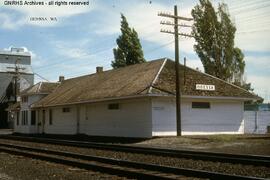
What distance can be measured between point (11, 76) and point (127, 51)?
25.2m

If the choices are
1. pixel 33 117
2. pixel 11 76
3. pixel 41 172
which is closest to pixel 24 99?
pixel 33 117

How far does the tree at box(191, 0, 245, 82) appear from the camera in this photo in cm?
4625

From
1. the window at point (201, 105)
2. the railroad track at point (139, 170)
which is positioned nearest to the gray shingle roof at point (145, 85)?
the window at point (201, 105)

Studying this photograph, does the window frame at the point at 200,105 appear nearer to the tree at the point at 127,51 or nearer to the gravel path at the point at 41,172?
the gravel path at the point at 41,172

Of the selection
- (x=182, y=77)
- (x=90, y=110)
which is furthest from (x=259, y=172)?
(x=90, y=110)

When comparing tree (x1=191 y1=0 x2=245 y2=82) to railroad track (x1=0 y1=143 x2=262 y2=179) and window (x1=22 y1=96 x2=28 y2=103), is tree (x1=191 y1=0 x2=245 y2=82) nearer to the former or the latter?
window (x1=22 y1=96 x2=28 y2=103)

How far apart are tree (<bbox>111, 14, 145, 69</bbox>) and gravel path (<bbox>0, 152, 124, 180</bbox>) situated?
38596 millimetres

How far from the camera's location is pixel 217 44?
4653 centimetres

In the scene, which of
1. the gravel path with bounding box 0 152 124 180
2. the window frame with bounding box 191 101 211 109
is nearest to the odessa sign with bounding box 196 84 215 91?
the window frame with bounding box 191 101 211 109

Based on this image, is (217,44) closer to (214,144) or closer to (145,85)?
(145,85)

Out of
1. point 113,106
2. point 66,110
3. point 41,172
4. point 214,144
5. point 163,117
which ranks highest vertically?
point 113,106

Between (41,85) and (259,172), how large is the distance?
40.8 m

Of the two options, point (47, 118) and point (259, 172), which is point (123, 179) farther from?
point (47, 118)

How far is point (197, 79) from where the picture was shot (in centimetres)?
3331
